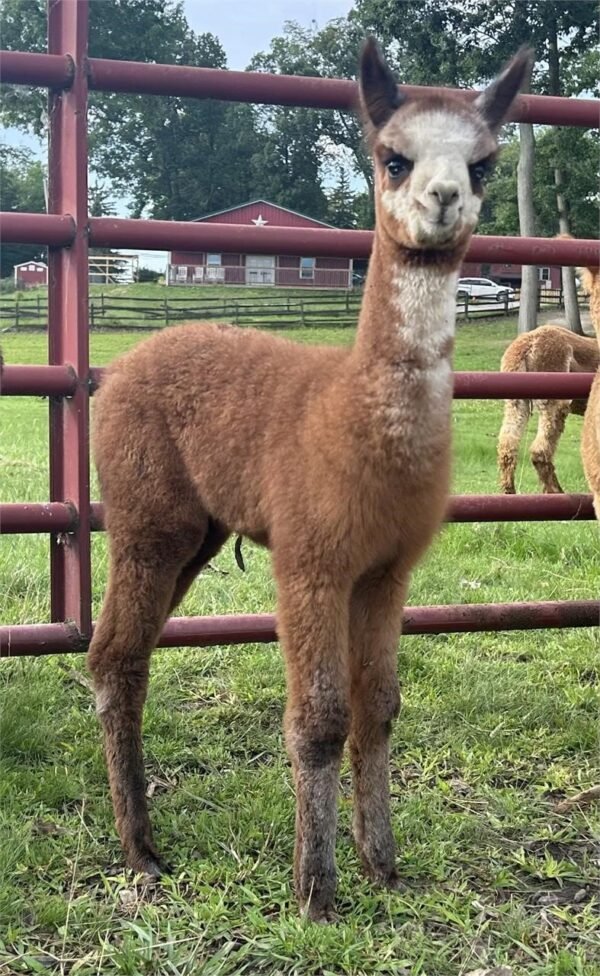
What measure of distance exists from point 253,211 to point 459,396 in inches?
91.1

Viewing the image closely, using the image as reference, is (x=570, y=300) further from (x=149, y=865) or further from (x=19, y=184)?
(x=149, y=865)

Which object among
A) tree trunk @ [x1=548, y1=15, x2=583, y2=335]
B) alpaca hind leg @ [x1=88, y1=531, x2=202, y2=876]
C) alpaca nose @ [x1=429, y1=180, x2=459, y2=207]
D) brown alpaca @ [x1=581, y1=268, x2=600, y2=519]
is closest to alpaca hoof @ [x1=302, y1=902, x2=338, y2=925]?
alpaca hind leg @ [x1=88, y1=531, x2=202, y2=876]

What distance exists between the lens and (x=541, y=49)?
353 inches

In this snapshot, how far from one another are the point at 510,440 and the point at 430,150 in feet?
11.0

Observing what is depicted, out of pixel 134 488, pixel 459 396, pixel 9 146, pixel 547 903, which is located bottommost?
pixel 547 903

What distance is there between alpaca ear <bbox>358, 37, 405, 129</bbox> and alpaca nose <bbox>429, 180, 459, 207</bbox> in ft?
1.17

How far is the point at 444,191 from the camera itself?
6.63 feet

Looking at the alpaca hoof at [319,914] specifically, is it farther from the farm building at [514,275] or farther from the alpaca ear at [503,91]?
the farm building at [514,275]

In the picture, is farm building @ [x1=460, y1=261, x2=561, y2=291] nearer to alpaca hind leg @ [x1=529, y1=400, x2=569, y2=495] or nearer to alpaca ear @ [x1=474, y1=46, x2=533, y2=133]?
alpaca hind leg @ [x1=529, y1=400, x2=569, y2=495]

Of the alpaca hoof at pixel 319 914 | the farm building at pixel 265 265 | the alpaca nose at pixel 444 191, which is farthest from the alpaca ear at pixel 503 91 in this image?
the alpaca hoof at pixel 319 914

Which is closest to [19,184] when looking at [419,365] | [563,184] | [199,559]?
[199,559]

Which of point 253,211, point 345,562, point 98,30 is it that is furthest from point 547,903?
point 98,30

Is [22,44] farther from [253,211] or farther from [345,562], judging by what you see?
[345,562]

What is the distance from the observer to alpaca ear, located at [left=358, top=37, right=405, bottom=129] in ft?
7.33
